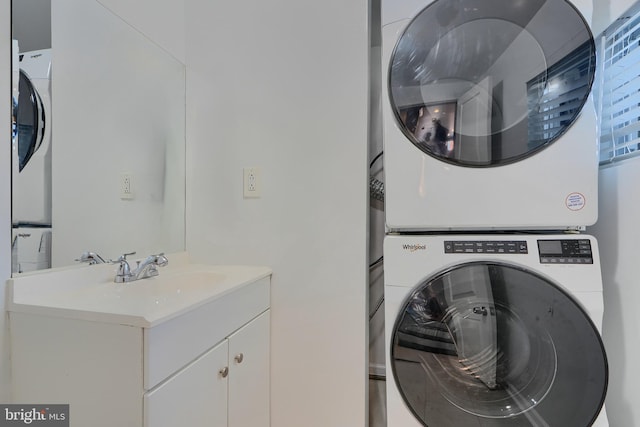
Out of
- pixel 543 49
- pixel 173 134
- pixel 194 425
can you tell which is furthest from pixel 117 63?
pixel 543 49

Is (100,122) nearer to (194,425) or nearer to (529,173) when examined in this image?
(194,425)

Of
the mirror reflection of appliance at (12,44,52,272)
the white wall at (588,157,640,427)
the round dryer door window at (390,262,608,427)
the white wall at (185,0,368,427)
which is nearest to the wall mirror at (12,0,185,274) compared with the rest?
the mirror reflection of appliance at (12,44,52,272)

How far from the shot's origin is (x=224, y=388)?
94 cm

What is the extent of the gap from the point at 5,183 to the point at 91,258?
33cm

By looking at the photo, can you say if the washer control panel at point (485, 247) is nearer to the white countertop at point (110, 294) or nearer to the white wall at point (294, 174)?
the white wall at point (294, 174)

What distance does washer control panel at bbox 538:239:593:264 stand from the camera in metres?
0.85

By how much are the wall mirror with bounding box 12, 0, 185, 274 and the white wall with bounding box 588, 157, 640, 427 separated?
68.0 inches

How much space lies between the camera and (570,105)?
876 mm

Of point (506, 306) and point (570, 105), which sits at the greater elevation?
point (570, 105)

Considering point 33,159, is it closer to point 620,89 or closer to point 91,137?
point 91,137

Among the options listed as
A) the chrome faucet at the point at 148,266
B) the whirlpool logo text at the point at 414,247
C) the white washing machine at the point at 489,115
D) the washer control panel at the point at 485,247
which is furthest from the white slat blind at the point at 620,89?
the chrome faucet at the point at 148,266

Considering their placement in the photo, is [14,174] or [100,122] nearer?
[14,174]

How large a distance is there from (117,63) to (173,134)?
0.34 metres

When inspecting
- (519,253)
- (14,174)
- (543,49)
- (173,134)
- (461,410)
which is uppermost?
(543,49)
